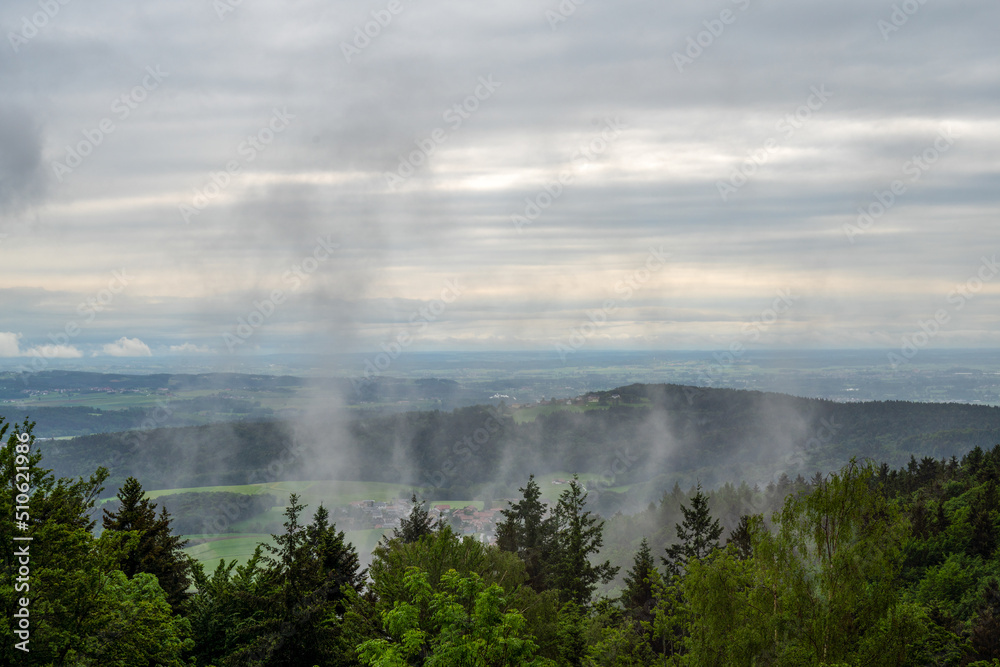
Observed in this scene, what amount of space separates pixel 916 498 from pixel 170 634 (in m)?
81.5

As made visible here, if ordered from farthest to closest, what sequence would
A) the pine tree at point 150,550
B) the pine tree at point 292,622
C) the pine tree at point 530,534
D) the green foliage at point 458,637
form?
the pine tree at point 530,534
the pine tree at point 150,550
the pine tree at point 292,622
the green foliage at point 458,637

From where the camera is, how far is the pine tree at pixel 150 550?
31281 mm

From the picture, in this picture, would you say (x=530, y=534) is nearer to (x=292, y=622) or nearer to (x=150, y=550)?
(x=150, y=550)

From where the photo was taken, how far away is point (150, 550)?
32.0 metres

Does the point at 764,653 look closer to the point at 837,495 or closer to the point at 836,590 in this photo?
the point at 836,590

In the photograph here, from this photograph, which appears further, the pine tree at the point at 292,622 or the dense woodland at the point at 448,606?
the pine tree at the point at 292,622

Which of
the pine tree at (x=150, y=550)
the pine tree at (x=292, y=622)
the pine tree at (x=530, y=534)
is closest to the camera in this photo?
the pine tree at (x=292, y=622)

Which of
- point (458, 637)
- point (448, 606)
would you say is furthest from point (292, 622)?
point (458, 637)

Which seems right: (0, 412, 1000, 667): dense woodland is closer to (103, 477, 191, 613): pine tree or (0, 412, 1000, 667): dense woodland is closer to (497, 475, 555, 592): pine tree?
(103, 477, 191, 613): pine tree

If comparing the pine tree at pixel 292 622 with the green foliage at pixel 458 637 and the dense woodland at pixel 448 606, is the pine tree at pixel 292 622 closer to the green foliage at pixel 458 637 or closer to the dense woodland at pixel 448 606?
the dense woodland at pixel 448 606

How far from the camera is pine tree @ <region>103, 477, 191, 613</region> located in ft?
103

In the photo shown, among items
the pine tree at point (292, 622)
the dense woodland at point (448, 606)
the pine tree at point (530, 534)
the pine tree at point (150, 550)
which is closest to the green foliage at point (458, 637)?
the dense woodland at point (448, 606)

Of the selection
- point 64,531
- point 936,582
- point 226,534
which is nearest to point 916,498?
point 936,582

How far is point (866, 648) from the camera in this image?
710 inches
